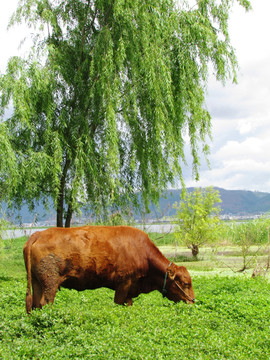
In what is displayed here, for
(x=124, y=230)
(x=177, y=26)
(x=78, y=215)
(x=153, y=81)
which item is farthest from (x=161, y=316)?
(x=177, y=26)

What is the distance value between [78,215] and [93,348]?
7077 mm

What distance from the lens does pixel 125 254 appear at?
20.6 feet

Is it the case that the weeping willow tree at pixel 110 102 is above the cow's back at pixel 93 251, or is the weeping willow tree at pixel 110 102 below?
above

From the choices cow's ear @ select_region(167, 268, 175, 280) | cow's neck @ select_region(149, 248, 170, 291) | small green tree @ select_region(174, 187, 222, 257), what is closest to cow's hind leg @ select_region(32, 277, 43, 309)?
cow's neck @ select_region(149, 248, 170, 291)

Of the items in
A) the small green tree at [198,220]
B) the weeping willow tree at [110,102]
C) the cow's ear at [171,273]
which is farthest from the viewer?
the small green tree at [198,220]

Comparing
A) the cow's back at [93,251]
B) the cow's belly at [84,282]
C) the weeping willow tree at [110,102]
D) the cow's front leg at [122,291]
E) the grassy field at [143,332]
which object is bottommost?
the grassy field at [143,332]

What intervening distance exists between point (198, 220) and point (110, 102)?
13.9 meters

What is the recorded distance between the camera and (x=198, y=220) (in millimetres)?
23328

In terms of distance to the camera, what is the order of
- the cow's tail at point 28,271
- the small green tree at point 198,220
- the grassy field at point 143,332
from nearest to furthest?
the grassy field at point 143,332
the cow's tail at point 28,271
the small green tree at point 198,220

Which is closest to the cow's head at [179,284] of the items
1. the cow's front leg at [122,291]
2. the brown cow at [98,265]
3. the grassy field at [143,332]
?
the brown cow at [98,265]

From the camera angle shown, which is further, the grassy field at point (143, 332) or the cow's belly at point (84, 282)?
the cow's belly at point (84, 282)

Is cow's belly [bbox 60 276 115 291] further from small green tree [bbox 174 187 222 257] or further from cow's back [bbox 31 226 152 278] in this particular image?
small green tree [bbox 174 187 222 257]

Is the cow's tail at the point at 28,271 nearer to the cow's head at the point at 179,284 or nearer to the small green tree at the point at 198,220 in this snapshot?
the cow's head at the point at 179,284

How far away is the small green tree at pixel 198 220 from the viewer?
22.9m
